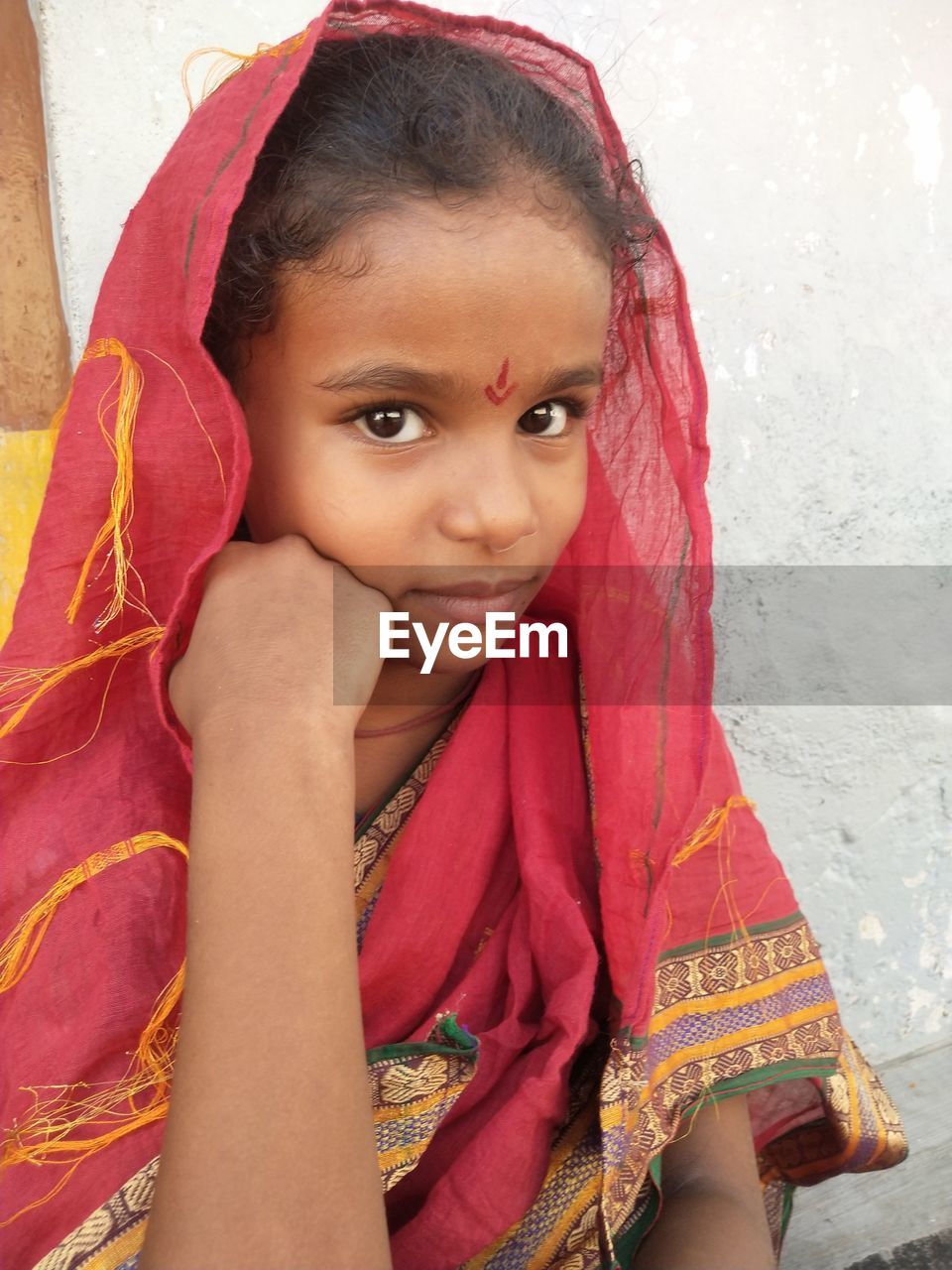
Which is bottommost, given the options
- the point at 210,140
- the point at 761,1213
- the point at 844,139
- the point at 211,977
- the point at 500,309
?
the point at 761,1213

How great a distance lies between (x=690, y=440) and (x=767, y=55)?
97 cm

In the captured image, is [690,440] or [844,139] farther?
[844,139]

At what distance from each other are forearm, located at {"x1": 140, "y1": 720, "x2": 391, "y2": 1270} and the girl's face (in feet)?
0.79

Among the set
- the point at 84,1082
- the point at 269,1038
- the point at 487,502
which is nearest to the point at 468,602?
the point at 487,502

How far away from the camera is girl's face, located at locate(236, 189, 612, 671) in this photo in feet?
3.32

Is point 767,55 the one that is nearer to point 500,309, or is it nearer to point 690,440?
point 690,440

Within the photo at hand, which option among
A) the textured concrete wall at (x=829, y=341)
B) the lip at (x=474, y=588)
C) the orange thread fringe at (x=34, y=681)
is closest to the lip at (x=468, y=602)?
the lip at (x=474, y=588)

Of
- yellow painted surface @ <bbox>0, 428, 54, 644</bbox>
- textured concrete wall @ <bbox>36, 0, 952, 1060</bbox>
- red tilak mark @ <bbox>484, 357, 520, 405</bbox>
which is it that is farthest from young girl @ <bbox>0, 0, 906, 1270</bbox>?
textured concrete wall @ <bbox>36, 0, 952, 1060</bbox>

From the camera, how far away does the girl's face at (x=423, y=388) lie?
101 cm

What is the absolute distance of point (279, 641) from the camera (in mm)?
985

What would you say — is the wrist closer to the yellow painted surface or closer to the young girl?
the young girl

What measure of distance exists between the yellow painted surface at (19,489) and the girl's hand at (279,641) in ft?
1.83

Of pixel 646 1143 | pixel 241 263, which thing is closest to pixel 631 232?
pixel 241 263

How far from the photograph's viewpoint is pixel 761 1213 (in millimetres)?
1180
